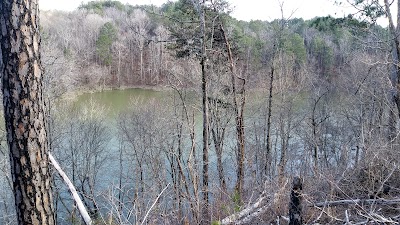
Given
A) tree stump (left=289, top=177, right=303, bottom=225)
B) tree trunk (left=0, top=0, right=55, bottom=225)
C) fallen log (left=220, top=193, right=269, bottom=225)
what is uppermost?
tree trunk (left=0, top=0, right=55, bottom=225)

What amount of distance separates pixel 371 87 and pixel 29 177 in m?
15.3

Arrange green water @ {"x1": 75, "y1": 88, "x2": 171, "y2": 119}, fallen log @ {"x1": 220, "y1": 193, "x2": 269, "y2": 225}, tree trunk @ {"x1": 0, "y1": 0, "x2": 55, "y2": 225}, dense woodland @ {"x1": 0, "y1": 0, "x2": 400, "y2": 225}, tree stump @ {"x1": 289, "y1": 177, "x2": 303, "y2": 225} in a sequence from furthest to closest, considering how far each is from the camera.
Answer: green water @ {"x1": 75, "y1": 88, "x2": 171, "y2": 119} → dense woodland @ {"x1": 0, "y1": 0, "x2": 400, "y2": 225} → fallen log @ {"x1": 220, "y1": 193, "x2": 269, "y2": 225} → tree stump @ {"x1": 289, "y1": 177, "x2": 303, "y2": 225} → tree trunk @ {"x1": 0, "y1": 0, "x2": 55, "y2": 225}

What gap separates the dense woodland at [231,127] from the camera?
238 inches

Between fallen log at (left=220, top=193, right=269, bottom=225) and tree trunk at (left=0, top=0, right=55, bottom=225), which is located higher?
tree trunk at (left=0, top=0, right=55, bottom=225)

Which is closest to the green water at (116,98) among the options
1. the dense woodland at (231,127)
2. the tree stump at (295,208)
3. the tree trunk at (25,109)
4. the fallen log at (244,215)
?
the dense woodland at (231,127)

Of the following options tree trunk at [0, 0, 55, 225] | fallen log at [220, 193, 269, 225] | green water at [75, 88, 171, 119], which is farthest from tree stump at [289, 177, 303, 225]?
green water at [75, 88, 171, 119]

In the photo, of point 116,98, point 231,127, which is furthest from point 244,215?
point 116,98

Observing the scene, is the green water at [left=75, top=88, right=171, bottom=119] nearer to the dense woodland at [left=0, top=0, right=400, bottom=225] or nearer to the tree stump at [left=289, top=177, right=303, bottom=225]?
the dense woodland at [left=0, top=0, right=400, bottom=225]

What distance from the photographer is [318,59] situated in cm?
2931

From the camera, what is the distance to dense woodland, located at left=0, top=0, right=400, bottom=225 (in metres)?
6.05

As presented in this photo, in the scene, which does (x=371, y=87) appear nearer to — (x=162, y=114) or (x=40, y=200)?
(x=162, y=114)

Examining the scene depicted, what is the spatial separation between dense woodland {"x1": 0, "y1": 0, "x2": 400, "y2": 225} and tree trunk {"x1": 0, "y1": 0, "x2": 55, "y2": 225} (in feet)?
4.64

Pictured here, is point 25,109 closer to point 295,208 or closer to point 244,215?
point 295,208

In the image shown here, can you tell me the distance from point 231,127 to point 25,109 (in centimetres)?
1384
